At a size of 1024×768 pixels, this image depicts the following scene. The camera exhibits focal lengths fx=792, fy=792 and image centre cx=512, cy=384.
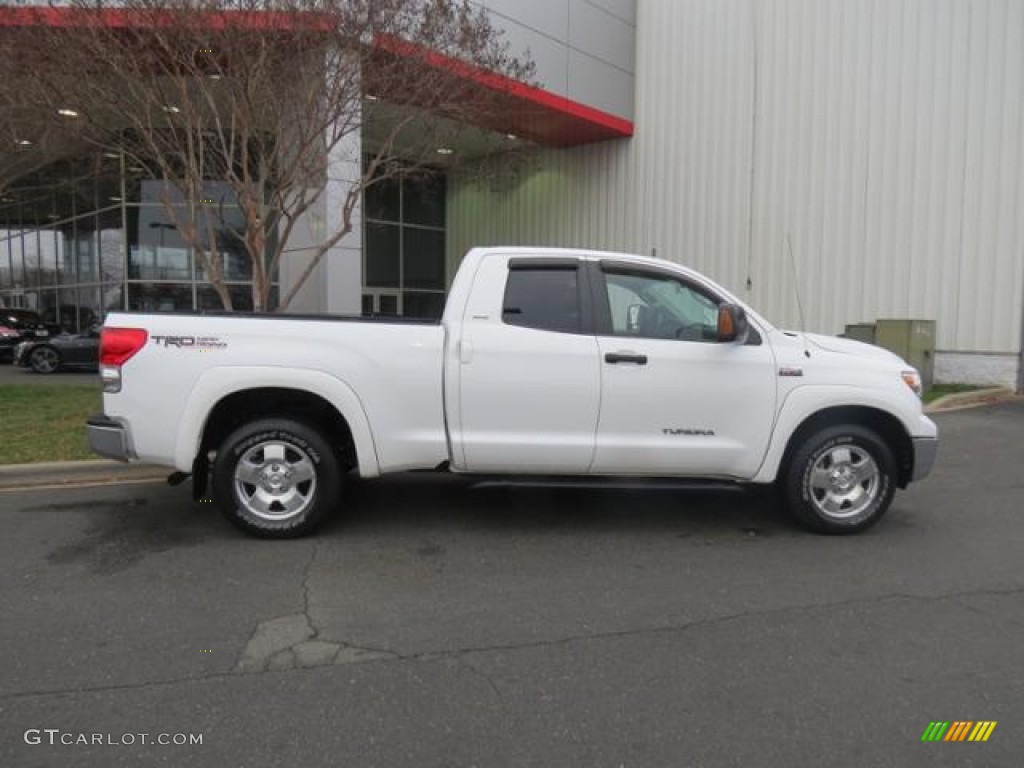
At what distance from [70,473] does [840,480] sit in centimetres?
664

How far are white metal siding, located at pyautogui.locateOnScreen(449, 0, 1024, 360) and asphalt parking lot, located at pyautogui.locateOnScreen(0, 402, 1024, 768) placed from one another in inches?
425

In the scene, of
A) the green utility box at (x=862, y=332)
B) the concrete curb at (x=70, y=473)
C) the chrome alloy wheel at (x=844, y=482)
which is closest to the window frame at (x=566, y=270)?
the chrome alloy wheel at (x=844, y=482)

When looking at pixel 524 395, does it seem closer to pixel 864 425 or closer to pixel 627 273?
pixel 627 273

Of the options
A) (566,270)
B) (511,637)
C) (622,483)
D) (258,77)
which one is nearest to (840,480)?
(622,483)

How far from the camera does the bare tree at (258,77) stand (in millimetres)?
9570

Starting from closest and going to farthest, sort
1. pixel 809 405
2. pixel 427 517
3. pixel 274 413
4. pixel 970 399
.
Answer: pixel 809 405
pixel 274 413
pixel 427 517
pixel 970 399

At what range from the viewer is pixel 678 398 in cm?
530

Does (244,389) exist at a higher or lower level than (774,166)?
lower

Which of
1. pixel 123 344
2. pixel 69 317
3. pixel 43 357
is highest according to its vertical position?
pixel 123 344

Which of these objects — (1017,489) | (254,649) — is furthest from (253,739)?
(1017,489)

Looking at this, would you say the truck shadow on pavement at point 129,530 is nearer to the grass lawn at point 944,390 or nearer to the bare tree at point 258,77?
the bare tree at point 258,77

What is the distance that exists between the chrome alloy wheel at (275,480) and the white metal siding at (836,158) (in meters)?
14.1

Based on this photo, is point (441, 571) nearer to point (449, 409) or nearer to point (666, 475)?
point (449, 409)

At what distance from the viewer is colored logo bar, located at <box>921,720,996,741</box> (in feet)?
9.87
